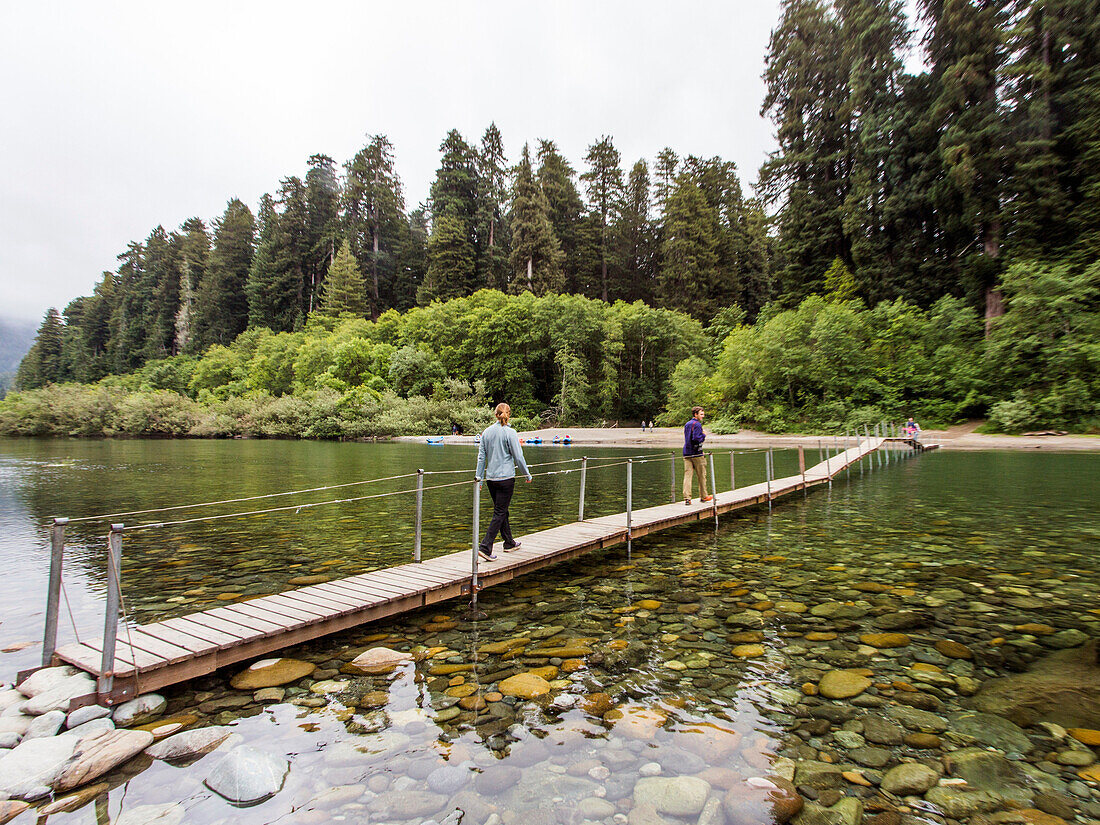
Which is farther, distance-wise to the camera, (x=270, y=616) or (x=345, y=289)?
(x=345, y=289)

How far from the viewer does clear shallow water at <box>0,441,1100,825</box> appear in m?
3.53

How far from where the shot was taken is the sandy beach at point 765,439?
28609 millimetres

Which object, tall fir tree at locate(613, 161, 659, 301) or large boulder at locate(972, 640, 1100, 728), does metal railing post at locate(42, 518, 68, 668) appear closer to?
large boulder at locate(972, 640, 1100, 728)

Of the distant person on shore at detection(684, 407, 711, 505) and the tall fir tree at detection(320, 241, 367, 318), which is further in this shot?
the tall fir tree at detection(320, 241, 367, 318)

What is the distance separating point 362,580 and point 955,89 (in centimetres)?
4821

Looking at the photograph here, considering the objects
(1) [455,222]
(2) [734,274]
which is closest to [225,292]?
(1) [455,222]

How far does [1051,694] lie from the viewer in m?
4.41

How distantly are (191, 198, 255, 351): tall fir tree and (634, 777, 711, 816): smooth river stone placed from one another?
9449 centimetres

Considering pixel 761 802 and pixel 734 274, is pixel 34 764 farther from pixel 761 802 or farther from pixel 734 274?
pixel 734 274

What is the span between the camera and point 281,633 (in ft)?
17.1

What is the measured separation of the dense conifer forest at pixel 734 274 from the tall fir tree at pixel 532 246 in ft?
0.78

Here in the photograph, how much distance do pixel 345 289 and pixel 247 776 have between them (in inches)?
2857

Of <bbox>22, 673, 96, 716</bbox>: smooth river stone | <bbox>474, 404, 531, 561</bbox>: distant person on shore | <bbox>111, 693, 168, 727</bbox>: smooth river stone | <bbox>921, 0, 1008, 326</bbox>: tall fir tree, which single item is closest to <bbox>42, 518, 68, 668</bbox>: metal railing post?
<bbox>22, 673, 96, 716</bbox>: smooth river stone

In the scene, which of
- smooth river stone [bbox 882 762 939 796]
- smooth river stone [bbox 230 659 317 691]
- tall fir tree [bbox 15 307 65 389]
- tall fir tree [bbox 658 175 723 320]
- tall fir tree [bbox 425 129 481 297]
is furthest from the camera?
tall fir tree [bbox 15 307 65 389]
